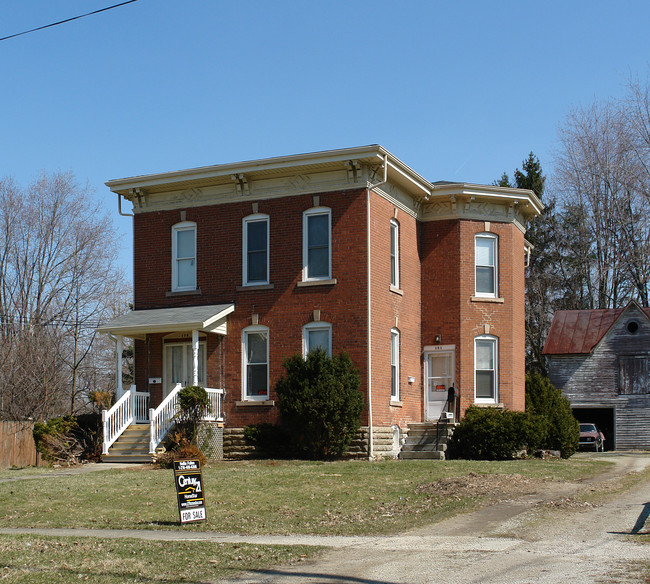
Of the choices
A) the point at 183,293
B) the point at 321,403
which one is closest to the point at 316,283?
the point at 321,403

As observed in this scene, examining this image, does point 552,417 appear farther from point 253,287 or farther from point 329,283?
point 253,287

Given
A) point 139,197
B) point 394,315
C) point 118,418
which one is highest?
point 139,197

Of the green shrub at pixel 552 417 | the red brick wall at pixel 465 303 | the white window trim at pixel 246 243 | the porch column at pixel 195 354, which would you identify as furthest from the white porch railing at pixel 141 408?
the green shrub at pixel 552 417

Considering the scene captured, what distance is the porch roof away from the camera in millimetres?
25141

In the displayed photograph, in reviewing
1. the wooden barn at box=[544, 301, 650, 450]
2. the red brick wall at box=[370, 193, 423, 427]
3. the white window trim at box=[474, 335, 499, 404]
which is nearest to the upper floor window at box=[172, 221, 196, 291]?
the red brick wall at box=[370, 193, 423, 427]

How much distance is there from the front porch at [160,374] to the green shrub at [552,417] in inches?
376

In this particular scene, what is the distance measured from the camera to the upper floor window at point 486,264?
92.6 feet

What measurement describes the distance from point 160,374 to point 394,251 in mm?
7936

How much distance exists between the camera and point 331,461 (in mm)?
23609

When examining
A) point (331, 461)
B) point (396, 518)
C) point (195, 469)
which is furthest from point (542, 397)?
point (195, 469)

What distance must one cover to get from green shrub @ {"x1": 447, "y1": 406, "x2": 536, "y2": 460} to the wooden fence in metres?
12.5

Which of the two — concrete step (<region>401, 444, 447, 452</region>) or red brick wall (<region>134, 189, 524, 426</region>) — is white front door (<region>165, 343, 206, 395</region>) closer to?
red brick wall (<region>134, 189, 524, 426</region>)

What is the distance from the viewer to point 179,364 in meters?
27.3

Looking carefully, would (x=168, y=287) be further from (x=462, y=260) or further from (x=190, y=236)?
(x=462, y=260)
